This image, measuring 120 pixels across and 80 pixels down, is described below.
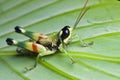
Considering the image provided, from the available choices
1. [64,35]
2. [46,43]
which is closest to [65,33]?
[64,35]

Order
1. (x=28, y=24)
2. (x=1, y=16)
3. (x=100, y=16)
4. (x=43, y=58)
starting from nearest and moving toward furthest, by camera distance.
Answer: (x=43, y=58)
(x=100, y=16)
(x=28, y=24)
(x=1, y=16)

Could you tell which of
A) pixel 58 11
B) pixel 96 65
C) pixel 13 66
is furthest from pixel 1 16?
pixel 96 65

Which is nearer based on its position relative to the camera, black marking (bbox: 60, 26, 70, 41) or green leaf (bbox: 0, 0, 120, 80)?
green leaf (bbox: 0, 0, 120, 80)

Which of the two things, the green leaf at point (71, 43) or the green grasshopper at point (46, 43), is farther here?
the green grasshopper at point (46, 43)

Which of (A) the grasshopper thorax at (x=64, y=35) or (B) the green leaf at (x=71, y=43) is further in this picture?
(A) the grasshopper thorax at (x=64, y=35)

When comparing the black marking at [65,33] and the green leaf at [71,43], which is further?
the black marking at [65,33]

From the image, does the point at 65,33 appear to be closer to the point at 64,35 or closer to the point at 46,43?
the point at 64,35

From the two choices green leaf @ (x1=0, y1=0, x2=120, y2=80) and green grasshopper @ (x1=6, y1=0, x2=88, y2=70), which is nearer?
green leaf @ (x1=0, y1=0, x2=120, y2=80)

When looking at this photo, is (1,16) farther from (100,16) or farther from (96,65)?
(96,65)
